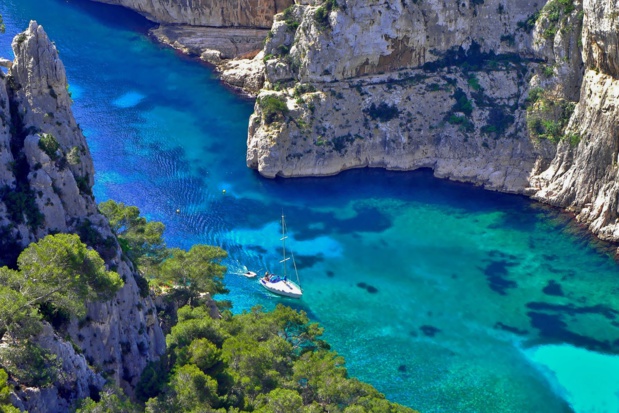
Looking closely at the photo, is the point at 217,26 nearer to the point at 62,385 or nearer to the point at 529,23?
the point at 529,23

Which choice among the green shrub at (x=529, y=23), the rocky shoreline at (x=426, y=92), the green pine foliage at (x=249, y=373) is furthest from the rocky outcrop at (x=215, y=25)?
the green pine foliage at (x=249, y=373)

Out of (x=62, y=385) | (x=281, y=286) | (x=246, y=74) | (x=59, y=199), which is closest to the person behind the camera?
(x=62, y=385)

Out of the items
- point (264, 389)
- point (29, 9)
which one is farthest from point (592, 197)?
point (29, 9)

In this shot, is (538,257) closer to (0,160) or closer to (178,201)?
(178,201)

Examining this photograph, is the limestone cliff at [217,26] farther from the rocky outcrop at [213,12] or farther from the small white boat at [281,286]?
the small white boat at [281,286]

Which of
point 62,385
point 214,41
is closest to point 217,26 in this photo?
point 214,41

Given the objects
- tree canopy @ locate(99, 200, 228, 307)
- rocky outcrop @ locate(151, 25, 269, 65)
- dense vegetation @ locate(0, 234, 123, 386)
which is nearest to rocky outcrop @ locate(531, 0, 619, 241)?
tree canopy @ locate(99, 200, 228, 307)
